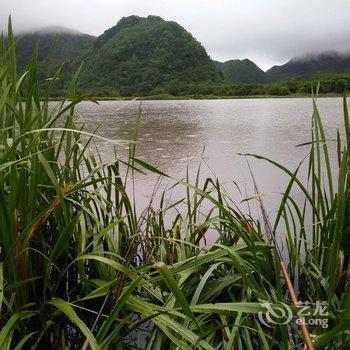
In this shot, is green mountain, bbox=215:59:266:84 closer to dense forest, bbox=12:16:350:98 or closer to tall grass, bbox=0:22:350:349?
dense forest, bbox=12:16:350:98

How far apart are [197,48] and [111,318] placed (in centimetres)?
6450

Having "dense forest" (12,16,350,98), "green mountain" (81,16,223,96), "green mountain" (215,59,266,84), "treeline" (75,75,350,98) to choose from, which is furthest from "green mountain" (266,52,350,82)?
"treeline" (75,75,350,98)

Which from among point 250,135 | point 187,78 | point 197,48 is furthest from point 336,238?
point 197,48

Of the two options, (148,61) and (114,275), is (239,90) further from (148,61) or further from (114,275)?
(114,275)

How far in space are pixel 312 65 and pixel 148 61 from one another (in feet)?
277

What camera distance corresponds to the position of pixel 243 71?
9394 centimetres

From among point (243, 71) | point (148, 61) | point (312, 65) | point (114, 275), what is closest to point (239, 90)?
point (148, 61)

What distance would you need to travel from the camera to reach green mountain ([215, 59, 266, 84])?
91.0m

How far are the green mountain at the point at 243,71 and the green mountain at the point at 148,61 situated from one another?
26.4 meters

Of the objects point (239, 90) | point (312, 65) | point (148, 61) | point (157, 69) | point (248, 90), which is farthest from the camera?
point (312, 65)

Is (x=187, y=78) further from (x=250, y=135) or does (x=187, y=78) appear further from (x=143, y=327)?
(x=143, y=327)

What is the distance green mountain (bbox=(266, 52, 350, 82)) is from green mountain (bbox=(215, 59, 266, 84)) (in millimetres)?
11550

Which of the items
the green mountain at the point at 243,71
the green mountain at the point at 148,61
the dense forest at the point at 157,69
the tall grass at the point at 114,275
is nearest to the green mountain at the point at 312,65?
the green mountain at the point at 243,71

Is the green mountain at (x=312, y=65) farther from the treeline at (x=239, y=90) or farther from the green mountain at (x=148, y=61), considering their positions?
the treeline at (x=239, y=90)
